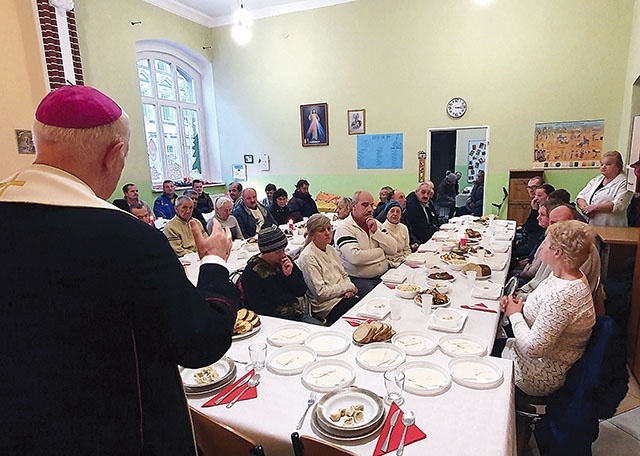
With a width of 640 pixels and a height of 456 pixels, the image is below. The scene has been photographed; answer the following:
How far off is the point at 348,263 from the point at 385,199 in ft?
8.82

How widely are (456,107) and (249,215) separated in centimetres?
432

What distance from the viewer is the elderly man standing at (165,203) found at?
6.95 m

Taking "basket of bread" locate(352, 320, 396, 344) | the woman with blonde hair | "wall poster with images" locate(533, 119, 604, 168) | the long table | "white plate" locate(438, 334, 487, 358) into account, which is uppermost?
"wall poster with images" locate(533, 119, 604, 168)

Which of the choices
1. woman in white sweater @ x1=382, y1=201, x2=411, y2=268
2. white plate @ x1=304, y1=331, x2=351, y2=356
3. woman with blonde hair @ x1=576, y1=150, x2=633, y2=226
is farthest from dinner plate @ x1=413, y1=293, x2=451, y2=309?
woman with blonde hair @ x1=576, y1=150, x2=633, y2=226

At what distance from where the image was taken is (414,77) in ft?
23.9

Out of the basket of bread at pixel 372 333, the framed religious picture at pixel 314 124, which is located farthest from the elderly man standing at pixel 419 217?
the framed religious picture at pixel 314 124

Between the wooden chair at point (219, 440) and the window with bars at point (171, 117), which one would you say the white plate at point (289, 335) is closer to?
the wooden chair at point (219, 440)

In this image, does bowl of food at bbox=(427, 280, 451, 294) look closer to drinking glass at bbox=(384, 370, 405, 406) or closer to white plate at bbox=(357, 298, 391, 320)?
white plate at bbox=(357, 298, 391, 320)

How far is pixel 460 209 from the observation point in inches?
324

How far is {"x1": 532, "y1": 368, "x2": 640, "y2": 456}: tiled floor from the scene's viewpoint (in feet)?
7.21

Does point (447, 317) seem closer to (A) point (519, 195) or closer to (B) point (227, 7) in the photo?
(A) point (519, 195)

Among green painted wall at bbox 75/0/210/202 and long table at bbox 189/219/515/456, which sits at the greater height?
green painted wall at bbox 75/0/210/202

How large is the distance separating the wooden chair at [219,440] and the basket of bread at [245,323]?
2.29 feet

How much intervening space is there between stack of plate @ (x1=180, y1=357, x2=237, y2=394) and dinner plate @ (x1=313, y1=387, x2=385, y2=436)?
406mm
